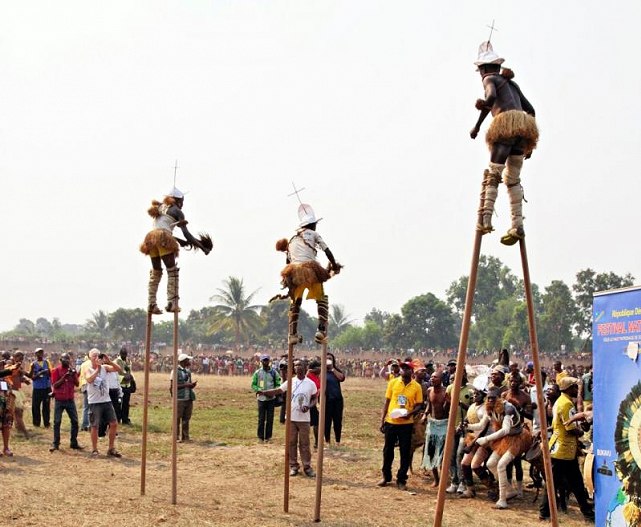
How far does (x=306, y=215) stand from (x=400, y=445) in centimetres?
452

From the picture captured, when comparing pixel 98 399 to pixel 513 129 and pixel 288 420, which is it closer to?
pixel 288 420

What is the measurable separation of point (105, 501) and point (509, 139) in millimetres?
7877

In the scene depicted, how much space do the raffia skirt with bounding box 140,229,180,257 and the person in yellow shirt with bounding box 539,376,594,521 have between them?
5.97 m

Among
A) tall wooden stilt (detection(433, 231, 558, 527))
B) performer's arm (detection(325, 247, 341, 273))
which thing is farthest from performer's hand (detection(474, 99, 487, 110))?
performer's arm (detection(325, 247, 341, 273))

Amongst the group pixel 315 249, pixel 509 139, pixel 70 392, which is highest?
pixel 509 139

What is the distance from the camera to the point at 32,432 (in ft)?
66.8

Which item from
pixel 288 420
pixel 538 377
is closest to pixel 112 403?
Answer: pixel 288 420

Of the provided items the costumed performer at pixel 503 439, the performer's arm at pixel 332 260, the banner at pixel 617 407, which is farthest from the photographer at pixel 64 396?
the banner at pixel 617 407

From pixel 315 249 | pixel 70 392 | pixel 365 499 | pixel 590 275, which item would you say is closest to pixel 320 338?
pixel 315 249

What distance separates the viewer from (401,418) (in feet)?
46.0

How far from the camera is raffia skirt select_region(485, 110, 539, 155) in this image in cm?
823

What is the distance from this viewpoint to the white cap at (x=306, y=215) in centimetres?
1201

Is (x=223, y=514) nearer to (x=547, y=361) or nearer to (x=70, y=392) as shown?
(x=70, y=392)

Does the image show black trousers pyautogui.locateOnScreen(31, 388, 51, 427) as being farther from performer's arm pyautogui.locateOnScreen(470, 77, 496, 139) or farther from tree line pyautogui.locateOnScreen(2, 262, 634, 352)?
tree line pyautogui.locateOnScreen(2, 262, 634, 352)
